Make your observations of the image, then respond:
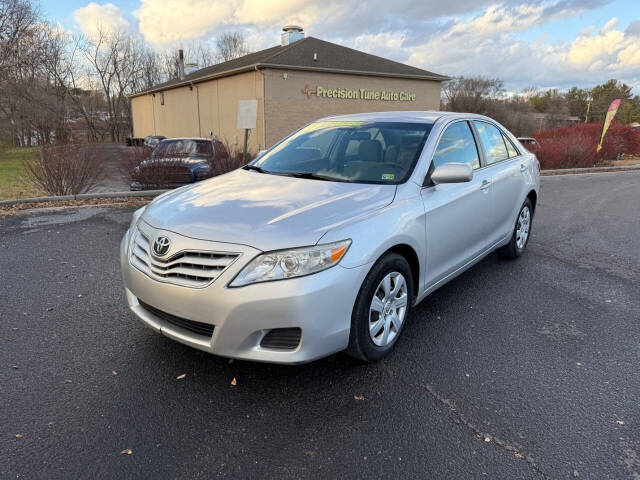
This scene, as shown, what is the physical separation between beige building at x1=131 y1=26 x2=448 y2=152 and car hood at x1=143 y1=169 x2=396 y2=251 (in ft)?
53.4

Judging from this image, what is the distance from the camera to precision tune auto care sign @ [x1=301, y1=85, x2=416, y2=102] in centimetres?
2272

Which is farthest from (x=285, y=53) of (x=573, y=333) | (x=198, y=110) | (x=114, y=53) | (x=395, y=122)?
(x=114, y=53)

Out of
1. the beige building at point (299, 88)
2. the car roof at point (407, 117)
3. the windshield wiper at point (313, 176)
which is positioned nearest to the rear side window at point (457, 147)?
the car roof at point (407, 117)

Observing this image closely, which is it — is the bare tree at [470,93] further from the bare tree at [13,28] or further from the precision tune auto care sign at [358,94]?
the bare tree at [13,28]

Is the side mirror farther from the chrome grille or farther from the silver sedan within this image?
the chrome grille

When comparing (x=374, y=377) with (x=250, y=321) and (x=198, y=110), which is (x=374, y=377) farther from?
(x=198, y=110)

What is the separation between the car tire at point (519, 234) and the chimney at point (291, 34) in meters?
22.7

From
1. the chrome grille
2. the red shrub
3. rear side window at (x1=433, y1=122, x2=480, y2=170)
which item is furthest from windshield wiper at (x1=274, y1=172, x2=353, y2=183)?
the red shrub

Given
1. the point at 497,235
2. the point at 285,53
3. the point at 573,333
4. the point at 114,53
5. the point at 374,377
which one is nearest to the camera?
the point at 374,377

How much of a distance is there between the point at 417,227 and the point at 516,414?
1.30m

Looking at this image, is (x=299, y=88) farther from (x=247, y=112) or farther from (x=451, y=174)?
(x=451, y=174)

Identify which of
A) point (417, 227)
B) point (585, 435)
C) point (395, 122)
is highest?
Answer: point (395, 122)

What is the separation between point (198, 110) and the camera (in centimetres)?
2830

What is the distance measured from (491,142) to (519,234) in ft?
4.17
